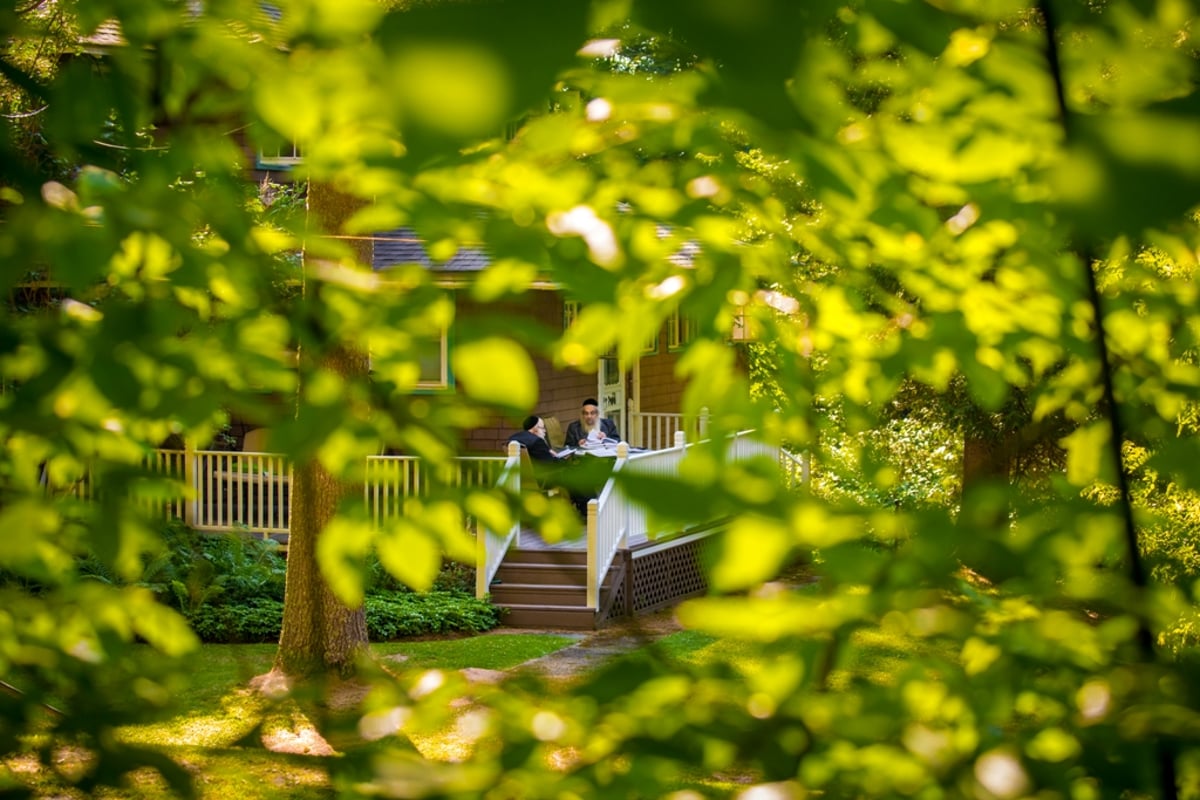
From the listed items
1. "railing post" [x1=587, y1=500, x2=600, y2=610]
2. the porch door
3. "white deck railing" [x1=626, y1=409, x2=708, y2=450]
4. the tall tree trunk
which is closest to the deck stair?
"railing post" [x1=587, y1=500, x2=600, y2=610]

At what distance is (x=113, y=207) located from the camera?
1325 mm

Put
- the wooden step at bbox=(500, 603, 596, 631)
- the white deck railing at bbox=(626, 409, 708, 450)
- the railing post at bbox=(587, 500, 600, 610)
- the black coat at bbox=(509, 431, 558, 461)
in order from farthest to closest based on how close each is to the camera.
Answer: the white deck railing at bbox=(626, 409, 708, 450) < the black coat at bbox=(509, 431, 558, 461) < the wooden step at bbox=(500, 603, 596, 631) < the railing post at bbox=(587, 500, 600, 610)

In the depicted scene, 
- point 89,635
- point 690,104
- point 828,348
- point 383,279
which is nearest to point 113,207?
point 383,279

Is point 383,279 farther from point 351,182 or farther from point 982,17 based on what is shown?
point 982,17

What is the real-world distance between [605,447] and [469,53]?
1585 cm

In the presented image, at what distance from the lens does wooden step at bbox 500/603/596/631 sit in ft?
45.7


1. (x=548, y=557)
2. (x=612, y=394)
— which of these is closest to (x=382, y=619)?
(x=548, y=557)

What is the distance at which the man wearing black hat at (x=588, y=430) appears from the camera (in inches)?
658

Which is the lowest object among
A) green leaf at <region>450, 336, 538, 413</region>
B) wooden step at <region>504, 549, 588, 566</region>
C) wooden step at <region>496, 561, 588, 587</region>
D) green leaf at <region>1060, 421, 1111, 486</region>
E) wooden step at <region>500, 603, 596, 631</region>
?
wooden step at <region>500, 603, 596, 631</region>

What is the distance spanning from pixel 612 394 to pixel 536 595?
599 centimetres

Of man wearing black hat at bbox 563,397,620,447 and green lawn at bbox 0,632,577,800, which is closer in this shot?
green lawn at bbox 0,632,577,800

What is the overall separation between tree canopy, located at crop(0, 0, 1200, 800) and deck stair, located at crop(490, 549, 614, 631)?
12.2m

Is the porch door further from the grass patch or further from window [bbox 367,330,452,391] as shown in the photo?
window [bbox 367,330,452,391]

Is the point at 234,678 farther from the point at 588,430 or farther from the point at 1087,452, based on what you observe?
the point at 1087,452
